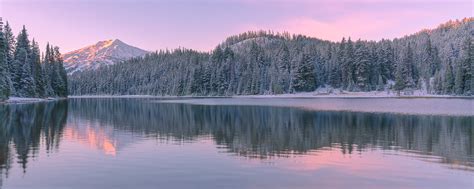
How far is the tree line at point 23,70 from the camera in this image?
77031mm

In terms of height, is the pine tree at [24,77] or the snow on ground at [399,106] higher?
the pine tree at [24,77]

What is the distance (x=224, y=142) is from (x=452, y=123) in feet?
72.9

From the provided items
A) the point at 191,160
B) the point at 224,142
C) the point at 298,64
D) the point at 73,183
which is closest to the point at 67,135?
the point at 224,142

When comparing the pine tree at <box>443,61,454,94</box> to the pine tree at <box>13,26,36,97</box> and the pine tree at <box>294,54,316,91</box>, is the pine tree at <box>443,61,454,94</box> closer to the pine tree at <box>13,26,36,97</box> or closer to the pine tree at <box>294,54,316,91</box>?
the pine tree at <box>294,54,316,91</box>

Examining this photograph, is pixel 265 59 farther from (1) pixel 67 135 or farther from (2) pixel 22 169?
(2) pixel 22 169

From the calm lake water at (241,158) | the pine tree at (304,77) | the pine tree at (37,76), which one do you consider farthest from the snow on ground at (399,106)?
the pine tree at (304,77)

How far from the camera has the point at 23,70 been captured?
3590 inches

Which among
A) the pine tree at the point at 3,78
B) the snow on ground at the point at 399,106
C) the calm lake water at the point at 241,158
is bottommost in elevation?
the calm lake water at the point at 241,158

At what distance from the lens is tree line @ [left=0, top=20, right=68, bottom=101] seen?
7703 centimetres

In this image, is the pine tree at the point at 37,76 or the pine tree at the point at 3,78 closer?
the pine tree at the point at 3,78

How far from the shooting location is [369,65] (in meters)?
150

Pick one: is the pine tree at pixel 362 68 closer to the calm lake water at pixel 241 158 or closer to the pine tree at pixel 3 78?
the pine tree at pixel 3 78

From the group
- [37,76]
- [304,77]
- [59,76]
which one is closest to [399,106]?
[304,77]

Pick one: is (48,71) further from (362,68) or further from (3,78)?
(362,68)
